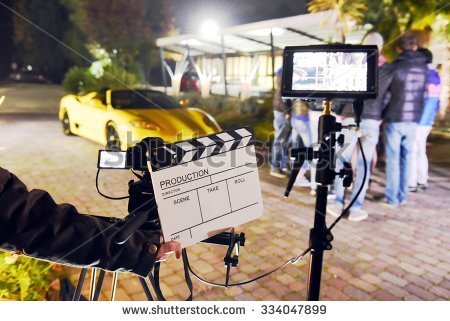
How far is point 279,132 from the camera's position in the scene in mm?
6363

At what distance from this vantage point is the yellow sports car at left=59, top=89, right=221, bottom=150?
6.86 metres

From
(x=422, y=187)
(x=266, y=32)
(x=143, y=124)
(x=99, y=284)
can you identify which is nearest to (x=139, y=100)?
(x=143, y=124)

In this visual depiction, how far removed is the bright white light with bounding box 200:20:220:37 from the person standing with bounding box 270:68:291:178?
9536 mm

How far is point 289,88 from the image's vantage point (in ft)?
7.35

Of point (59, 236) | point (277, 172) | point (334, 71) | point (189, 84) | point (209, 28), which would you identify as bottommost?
point (277, 172)

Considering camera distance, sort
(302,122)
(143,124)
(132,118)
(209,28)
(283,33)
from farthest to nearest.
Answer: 1. (209,28)
2. (283,33)
3. (132,118)
4. (143,124)
5. (302,122)

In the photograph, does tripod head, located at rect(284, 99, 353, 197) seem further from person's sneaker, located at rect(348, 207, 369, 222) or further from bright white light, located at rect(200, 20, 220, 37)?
bright white light, located at rect(200, 20, 220, 37)

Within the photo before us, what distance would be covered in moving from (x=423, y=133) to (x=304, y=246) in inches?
118

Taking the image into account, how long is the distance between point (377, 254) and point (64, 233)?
3184mm

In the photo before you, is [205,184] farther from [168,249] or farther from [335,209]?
[335,209]

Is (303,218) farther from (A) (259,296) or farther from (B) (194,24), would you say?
(B) (194,24)
